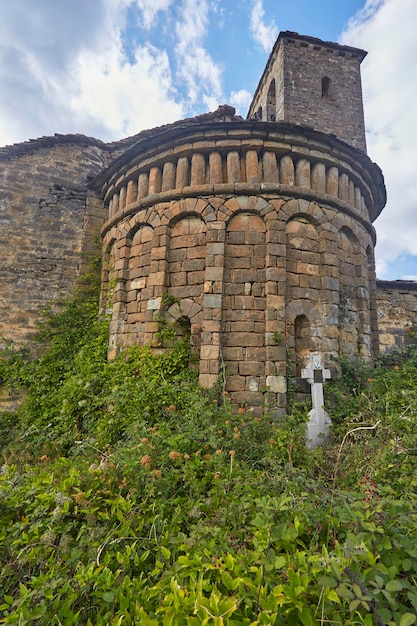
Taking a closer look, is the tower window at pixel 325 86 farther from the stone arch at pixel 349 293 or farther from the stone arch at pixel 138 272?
the stone arch at pixel 138 272

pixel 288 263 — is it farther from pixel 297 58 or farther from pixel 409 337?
pixel 297 58

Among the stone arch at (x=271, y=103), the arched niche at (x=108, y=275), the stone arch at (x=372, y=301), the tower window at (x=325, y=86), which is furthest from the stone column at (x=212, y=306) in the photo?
the tower window at (x=325, y=86)

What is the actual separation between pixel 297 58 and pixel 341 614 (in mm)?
15363

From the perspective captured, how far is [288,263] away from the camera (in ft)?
19.5

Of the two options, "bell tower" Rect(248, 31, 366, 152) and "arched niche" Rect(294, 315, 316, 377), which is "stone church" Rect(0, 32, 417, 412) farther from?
"bell tower" Rect(248, 31, 366, 152)

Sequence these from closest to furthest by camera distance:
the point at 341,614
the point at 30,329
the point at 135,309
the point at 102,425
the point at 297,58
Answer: the point at 341,614, the point at 102,425, the point at 135,309, the point at 30,329, the point at 297,58

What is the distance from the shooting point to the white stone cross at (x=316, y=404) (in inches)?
202

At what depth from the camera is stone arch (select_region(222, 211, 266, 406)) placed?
17.8ft

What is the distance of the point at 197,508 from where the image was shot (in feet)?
10.1

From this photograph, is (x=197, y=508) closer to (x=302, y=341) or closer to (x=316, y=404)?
(x=316, y=404)

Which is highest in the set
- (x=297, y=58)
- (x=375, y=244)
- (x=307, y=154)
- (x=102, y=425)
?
(x=297, y=58)

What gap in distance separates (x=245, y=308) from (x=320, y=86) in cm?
1118

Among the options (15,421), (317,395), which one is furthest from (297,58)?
(15,421)

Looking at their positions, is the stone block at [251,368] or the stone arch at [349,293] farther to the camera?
the stone arch at [349,293]
